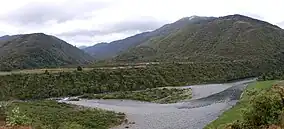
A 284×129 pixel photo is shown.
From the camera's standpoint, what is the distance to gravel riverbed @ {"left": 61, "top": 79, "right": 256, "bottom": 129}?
172 ft

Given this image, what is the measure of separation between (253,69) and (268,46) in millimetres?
48097

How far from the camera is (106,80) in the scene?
10575 cm

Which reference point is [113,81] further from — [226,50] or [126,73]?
[226,50]

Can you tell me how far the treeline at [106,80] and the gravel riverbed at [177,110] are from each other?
17.3m

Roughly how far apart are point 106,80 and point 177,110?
43.9m

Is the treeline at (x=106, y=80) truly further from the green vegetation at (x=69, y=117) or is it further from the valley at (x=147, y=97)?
the green vegetation at (x=69, y=117)

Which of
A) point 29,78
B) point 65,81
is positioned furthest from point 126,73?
point 29,78

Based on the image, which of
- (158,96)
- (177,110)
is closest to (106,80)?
(158,96)

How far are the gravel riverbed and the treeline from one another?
17.3 metres

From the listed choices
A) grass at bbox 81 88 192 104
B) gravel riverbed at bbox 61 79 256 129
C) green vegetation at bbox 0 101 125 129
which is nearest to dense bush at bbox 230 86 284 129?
gravel riverbed at bbox 61 79 256 129

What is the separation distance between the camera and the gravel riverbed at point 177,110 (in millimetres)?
52375

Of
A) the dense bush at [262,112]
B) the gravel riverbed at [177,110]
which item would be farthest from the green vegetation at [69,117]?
the dense bush at [262,112]

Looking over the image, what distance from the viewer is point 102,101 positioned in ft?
269

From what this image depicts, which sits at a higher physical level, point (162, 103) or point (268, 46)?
point (268, 46)
